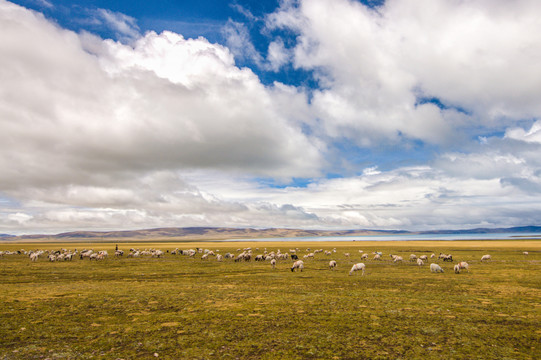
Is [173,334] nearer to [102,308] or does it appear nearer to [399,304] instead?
[102,308]

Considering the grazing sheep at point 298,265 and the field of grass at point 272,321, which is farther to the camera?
the grazing sheep at point 298,265

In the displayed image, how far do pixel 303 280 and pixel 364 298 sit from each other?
8.82m

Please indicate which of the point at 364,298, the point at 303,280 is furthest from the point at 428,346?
the point at 303,280

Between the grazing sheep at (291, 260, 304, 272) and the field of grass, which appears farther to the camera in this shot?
the grazing sheep at (291, 260, 304, 272)

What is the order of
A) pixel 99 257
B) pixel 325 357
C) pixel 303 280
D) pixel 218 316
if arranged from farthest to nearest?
1. pixel 99 257
2. pixel 303 280
3. pixel 218 316
4. pixel 325 357

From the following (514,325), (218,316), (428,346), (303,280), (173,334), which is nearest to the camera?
(428,346)

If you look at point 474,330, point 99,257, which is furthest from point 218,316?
point 99,257

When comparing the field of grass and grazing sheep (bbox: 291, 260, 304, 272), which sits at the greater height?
the field of grass

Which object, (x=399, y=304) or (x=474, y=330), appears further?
(x=399, y=304)

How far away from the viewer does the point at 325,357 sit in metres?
10.0

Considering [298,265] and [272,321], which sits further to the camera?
[298,265]

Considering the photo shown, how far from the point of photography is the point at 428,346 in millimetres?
10984

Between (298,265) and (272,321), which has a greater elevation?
(272,321)

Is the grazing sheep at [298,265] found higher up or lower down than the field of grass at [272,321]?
lower down
